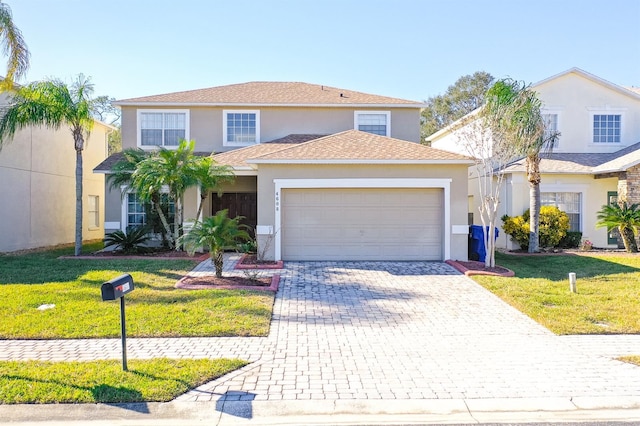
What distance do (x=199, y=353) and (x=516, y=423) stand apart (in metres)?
3.95

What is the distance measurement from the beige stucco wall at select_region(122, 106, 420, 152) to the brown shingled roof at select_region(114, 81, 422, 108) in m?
0.30

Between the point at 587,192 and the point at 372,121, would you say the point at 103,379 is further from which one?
the point at 587,192

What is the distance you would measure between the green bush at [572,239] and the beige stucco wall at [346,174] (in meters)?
5.98

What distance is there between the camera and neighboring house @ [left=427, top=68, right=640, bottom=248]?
17734 mm

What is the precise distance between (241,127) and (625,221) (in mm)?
14507

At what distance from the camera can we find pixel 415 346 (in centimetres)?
678

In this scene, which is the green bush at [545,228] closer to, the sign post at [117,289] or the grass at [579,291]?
Answer: the grass at [579,291]

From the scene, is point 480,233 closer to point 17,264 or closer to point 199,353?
point 199,353

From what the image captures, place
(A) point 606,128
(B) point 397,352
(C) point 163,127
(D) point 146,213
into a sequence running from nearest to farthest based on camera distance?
(B) point 397,352 → (D) point 146,213 → (C) point 163,127 → (A) point 606,128

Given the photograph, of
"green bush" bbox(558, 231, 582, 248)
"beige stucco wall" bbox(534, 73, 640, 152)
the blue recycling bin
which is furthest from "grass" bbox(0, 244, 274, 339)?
"beige stucco wall" bbox(534, 73, 640, 152)

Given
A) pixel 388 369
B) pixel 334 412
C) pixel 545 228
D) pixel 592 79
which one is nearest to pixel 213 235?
pixel 388 369

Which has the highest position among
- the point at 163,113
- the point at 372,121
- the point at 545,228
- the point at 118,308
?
the point at 163,113

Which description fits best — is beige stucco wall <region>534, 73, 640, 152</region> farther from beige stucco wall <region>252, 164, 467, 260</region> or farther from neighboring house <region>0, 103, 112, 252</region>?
neighboring house <region>0, 103, 112, 252</region>

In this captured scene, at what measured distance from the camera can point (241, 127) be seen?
19.2 meters
